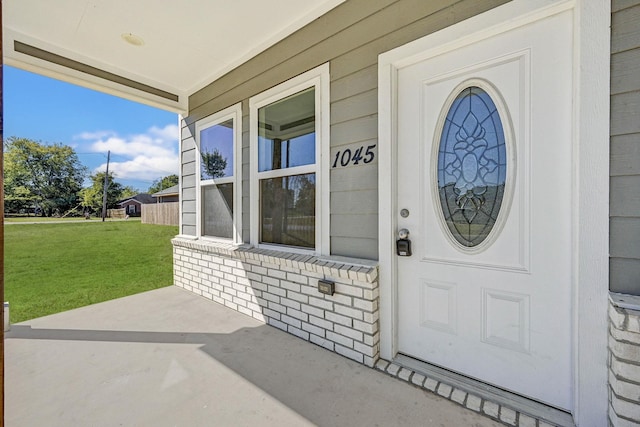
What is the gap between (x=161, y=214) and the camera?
1027 cm

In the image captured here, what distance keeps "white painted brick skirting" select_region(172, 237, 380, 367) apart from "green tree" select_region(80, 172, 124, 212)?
44.2 ft

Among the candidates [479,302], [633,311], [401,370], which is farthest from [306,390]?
[633,311]

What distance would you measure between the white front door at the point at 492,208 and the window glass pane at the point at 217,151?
2.10 meters

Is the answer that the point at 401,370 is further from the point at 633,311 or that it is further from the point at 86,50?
the point at 86,50

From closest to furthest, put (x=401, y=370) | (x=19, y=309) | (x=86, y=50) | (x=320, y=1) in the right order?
(x=401, y=370) → (x=320, y=1) → (x=86, y=50) → (x=19, y=309)

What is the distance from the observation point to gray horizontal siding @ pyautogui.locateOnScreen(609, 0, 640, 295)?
1243 mm

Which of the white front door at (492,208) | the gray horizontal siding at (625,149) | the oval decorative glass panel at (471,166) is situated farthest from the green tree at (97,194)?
the gray horizontal siding at (625,149)

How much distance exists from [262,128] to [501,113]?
2.10 m

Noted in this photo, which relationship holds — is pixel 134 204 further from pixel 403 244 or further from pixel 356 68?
pixel 403 244

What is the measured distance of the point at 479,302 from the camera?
169 cm

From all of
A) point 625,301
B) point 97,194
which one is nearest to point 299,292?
point 625,301

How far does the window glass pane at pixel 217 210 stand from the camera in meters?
3.31

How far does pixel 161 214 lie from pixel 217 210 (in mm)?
8205

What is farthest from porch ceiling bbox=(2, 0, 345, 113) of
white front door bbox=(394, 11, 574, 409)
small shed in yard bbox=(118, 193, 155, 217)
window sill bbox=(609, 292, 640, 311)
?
small shed in yard bbox=(118, 193, 155, 217)
